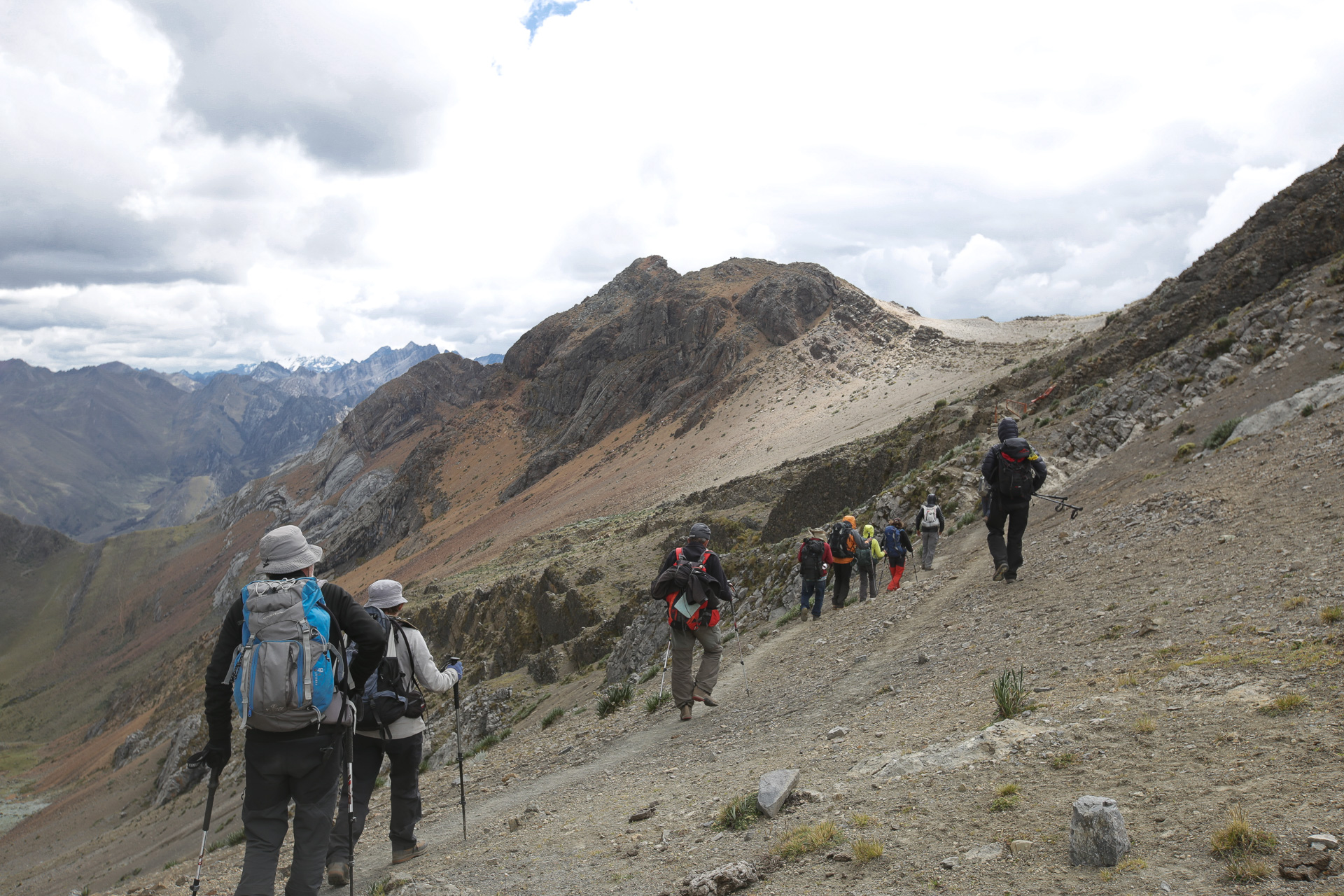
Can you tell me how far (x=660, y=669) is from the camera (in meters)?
12.9

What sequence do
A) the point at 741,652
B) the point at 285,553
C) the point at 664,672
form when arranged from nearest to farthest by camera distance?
1. the point at 285,553
2. the point at 664,672
3. the point at 741,652

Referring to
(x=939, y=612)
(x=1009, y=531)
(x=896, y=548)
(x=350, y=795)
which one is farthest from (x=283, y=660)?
(x=896, y=548)

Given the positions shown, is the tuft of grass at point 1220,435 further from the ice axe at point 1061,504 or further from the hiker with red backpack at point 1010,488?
the hiker with red backpack at point 1010,488

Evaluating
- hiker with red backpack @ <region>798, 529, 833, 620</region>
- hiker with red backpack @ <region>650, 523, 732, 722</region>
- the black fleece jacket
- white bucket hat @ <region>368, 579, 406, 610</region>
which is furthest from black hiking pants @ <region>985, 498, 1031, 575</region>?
the black fleece jacket

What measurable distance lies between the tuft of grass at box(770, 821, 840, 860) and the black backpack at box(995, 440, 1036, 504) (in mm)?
6785

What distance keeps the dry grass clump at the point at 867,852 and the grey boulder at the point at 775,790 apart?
1.01 metres

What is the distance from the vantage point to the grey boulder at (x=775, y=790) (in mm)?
5035

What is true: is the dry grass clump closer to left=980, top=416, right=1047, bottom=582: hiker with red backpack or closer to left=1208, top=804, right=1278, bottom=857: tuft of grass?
left=1208, top=804, right=1278, bottom=857: tuft of grass

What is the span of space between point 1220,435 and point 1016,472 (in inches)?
217

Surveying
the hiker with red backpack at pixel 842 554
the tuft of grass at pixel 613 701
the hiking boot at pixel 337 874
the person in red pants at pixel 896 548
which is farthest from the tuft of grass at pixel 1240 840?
the person in red pants at pixel 896 548

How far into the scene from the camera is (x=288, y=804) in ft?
14.9

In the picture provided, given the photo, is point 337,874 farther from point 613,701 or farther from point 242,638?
point 613,701

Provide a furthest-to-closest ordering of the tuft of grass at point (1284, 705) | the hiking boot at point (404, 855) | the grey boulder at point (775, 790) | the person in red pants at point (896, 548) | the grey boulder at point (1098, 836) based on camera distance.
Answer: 1. the person in red pants at point (896, 548)
2. the hiking boot at point (404, 855)
3. the grey boulder at point (775, 790)
4. the tuft of grass at point (1284, 705)
5. the grey boulder at point (1098, 836)

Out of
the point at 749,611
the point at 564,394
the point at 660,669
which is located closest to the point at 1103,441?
the point at 749,611
